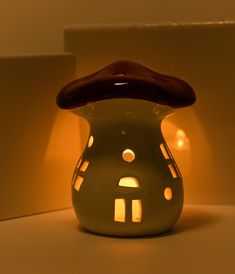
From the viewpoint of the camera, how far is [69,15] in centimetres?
93

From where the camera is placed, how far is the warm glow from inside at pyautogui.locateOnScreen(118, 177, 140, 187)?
633 millimetres

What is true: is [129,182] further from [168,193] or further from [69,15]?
[69,15]

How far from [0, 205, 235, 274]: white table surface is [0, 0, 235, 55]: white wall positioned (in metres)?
0.33

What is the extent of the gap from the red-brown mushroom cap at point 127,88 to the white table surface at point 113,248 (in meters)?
0.16

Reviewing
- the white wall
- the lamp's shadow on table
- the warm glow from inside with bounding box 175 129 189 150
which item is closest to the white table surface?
the lamp's shadow on table

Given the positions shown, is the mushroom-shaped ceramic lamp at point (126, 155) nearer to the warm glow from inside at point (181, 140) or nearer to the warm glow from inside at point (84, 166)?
the warm glow from inside at point (84, 166)

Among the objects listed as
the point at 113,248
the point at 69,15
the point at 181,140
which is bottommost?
the point at 113,248

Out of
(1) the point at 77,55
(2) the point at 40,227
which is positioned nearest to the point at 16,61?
(1) the point at 77,55

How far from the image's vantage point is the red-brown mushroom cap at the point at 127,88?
61cm

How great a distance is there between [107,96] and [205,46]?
0.22 metres

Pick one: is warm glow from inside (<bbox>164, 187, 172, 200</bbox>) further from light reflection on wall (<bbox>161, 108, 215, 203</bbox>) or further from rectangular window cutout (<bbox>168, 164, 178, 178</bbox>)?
light reflection on wall (<bbox>161, 108, 215, 203</bbox>)

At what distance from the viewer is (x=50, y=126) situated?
2.50 feet

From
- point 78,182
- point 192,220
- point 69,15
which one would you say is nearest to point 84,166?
point 78,182

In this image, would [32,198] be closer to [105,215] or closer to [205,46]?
[105,215]
